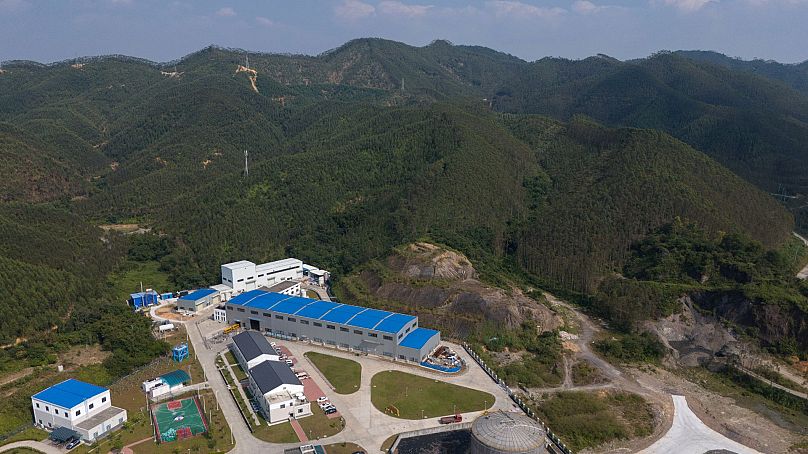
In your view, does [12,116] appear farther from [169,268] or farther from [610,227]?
[610,227]

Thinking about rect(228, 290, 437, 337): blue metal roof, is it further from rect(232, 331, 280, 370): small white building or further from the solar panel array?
rect(232, 331, 280, 370): small white building

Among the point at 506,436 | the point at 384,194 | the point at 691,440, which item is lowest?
the point at 691,440

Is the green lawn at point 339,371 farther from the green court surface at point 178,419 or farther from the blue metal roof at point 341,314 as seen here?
the green court surface at point 178,419

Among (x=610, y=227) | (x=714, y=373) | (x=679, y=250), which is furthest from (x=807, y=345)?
(x=610, y=227)

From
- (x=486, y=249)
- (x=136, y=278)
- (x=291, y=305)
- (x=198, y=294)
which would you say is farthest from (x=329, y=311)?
(x=136, y=278)

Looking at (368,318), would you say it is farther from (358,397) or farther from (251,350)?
(251,350)

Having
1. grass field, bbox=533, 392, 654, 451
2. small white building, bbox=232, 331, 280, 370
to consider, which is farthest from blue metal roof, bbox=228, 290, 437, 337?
grass field, bbox=533, 392, 654, 451
